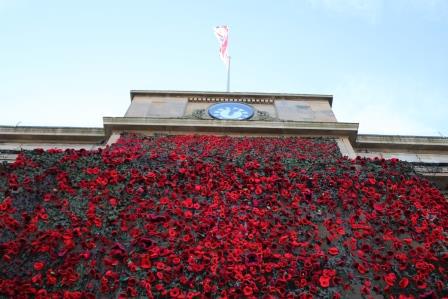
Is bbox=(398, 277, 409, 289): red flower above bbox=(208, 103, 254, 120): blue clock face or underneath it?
underneath

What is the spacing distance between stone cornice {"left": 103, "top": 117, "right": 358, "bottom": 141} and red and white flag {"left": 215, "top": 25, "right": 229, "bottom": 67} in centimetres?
881

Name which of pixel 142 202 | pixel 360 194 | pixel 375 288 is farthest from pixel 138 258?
A: pixel 360 194

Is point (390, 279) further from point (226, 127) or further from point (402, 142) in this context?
point (402, 142)

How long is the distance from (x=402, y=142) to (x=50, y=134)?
13638 mm

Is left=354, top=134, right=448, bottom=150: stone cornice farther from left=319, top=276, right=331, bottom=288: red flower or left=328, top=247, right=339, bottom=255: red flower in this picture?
left=319, top=276, right=331, bottom=288: red flower

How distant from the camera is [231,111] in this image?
1688 cm

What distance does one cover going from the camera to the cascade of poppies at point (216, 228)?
26.6ft

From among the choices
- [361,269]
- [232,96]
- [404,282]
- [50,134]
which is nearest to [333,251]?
[361,269]

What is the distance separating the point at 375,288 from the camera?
8.19m

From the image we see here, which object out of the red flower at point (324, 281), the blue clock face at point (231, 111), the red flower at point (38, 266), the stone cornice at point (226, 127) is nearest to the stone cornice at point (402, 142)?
the stone cornice at point (226, 127)

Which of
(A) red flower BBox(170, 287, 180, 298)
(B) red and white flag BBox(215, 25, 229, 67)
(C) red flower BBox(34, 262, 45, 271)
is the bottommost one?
(A) red flower BBox(170, 287, 180, 298)

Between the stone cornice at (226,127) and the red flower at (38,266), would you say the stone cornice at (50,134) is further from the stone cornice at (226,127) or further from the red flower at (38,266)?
the red flower at (38,266)

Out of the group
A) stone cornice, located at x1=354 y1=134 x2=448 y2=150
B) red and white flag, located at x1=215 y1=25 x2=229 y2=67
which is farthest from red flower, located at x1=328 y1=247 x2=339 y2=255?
red and white flag, located at x1=215 y1=25 x2=229 y2=67

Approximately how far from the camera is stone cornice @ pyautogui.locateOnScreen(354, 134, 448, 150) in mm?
15484
